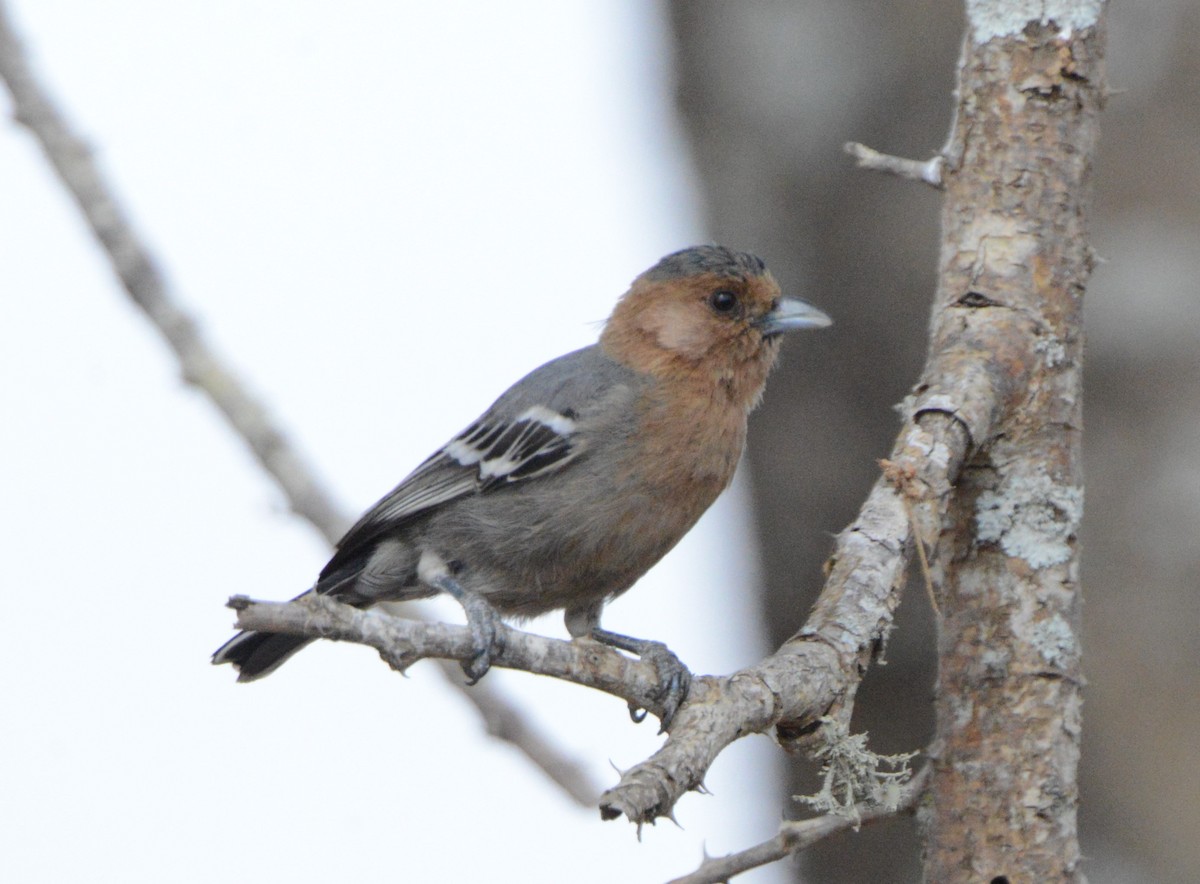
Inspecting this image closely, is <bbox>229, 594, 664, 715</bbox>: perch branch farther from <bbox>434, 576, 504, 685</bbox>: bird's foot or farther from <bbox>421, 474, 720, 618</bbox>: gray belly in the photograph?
<bbox>421, 474, 720, 618</bbox>: gray belly

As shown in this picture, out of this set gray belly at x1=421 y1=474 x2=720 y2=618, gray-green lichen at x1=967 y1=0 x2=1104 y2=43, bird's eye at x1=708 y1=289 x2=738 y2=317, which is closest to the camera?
gray-green lichen at x1=967 y1=0 x2=1104 y2=43

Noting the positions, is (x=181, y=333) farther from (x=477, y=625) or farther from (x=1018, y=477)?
(x=1018, y=477)

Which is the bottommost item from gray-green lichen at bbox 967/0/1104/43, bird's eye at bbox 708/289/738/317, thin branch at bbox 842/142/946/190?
bird's eye at bbox 708/289/738/317

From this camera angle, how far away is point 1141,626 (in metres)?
5.36

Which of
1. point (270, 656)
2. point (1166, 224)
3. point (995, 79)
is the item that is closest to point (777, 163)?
point (1166, 224)

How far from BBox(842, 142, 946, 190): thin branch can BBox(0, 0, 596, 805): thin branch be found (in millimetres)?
1793

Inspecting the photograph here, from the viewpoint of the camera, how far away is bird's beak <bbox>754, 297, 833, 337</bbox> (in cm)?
530

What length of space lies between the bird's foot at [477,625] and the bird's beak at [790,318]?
4.93 feet

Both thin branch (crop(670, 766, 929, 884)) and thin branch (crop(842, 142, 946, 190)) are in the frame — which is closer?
thin branch (crop(670, 766, 929, 884))

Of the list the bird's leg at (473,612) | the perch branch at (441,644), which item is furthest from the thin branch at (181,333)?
the perch branch at (441,644)

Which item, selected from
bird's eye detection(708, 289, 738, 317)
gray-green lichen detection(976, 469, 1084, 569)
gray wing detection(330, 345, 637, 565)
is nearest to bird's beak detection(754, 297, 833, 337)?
bird's eye detection(708, 289, 738, 317)

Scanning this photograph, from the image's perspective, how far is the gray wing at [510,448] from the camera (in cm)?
504

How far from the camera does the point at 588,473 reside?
489cm

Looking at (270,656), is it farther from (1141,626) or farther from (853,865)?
(1141,626)
